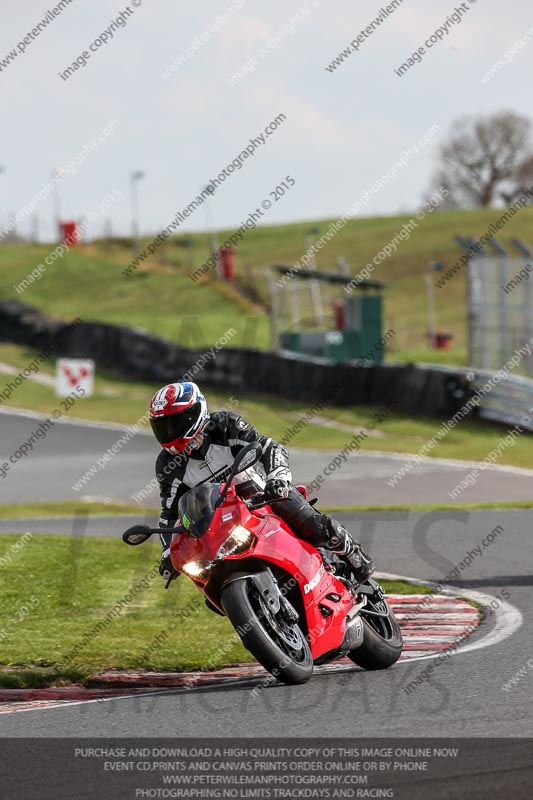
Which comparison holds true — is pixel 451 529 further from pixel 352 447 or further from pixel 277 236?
pixel 277 236

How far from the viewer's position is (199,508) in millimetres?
6582

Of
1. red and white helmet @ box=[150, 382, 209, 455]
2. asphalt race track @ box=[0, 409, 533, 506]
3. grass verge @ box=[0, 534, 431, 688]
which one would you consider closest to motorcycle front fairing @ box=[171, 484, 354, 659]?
red and white helmet @ box=[150, 382, 209, 455]

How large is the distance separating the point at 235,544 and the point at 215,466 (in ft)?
2.37

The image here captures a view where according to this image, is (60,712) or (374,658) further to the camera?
(374,658)

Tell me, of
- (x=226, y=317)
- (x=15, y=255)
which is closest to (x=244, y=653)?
(x=226, y=317)

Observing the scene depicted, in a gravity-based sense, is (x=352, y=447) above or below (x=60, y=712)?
below

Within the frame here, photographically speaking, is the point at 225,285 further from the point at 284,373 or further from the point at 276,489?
the point at 276,489

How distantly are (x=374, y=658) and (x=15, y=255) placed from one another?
58771 mm

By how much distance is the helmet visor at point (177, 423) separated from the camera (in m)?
6.84

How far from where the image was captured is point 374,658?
23.5 feet

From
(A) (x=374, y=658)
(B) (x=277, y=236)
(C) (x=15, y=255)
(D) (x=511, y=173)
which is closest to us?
(A) (x=374, y=658)

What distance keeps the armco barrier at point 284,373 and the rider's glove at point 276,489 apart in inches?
730

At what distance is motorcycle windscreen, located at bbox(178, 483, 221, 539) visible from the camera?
6574 millimetres

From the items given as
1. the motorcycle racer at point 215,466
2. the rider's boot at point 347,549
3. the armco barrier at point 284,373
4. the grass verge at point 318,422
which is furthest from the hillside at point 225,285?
the motorcycle racer at point 215,466
